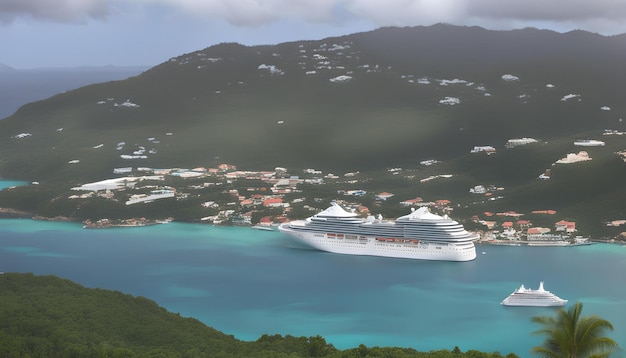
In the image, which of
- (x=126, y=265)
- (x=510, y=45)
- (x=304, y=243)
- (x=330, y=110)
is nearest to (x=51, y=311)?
(x=126, y=265)

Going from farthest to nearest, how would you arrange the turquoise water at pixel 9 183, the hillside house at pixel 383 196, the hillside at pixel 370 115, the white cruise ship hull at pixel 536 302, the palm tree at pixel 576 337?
the turquoise water at pixel 9 183 < the hillside at pixel 370 115 < the hillside house at pixel 383 196 < the white cruise ship hull at pixel 536 302 < the palm tree at pixel 576 337

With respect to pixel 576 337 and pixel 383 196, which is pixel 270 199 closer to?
pixel 383 196

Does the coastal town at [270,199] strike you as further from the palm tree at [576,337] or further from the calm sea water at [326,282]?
the palm tree at [576,337]

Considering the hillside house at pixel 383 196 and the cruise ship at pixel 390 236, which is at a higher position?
the hillside house at pixel 383 196

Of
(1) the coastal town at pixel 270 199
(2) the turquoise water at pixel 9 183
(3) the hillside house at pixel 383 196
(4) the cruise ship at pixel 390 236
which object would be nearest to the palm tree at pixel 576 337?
(4) the cruise ship at pixel 390 236

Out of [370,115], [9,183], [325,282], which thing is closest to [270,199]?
[325,282]

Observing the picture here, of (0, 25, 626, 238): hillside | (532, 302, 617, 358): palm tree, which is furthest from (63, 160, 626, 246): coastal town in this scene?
(532, 302, 617, 358): palm tree

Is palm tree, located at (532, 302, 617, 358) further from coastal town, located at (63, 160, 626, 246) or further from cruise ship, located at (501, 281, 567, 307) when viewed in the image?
coastal town, located at (63, 160, 626, 246)
